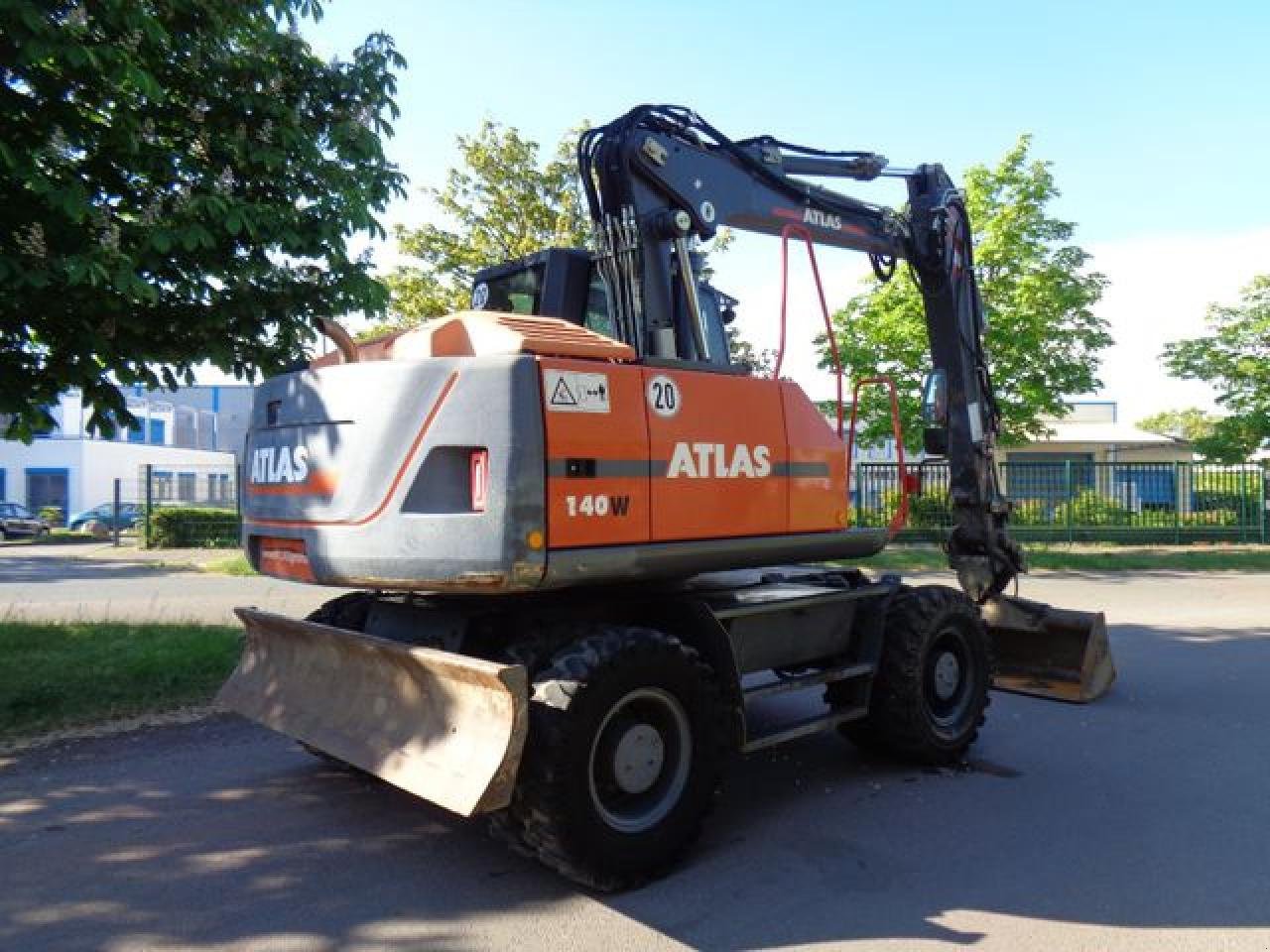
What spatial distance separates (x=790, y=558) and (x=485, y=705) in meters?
1.92

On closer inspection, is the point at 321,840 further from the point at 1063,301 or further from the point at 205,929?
the point at 1063,301

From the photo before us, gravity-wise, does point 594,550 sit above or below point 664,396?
below

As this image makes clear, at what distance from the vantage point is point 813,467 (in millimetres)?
4832

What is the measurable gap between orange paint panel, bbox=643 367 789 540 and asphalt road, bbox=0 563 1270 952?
59.4 inches

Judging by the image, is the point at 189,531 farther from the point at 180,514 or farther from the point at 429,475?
the point at 429,475

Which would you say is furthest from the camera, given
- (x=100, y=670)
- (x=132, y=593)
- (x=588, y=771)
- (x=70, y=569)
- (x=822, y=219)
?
(x=70, y=569)

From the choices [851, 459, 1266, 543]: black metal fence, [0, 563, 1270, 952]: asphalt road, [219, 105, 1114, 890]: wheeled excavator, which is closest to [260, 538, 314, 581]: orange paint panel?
[219, 105, 1114, 890]: wheeled excavator

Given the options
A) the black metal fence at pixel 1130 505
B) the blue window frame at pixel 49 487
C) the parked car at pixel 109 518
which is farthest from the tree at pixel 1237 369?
the blue window frame at pixel 49 487

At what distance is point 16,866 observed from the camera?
3904mm

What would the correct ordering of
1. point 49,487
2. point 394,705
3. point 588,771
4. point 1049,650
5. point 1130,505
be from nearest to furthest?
1. point 588,771
2. point 394,705
3. point 1049,650
4. point 1130,505
5. point 49,487

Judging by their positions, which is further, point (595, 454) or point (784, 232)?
point (784, 232)

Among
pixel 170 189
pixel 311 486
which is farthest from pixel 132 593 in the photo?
pixel 311 486

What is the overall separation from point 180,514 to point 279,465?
67.1ft

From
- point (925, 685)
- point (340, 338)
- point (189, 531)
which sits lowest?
point (925, 685)
